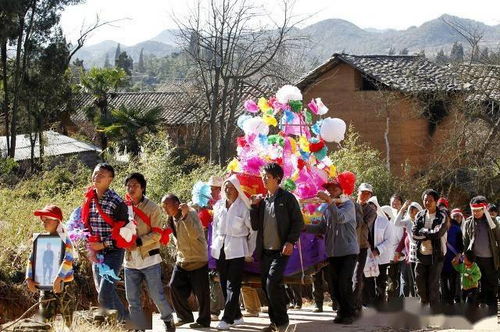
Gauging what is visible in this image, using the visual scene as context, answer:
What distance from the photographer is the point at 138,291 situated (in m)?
10.7

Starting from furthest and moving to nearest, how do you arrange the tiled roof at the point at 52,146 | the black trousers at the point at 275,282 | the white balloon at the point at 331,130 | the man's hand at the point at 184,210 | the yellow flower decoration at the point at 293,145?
the tiled roof at the point at 52,146 < the white balloon at the point at 331,130 < the yellow flower decoration at the point at 293,145 < the man's hand at the point at 184,210 < the black trousers at the point at 275,282

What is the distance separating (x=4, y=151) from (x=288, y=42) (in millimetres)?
12886

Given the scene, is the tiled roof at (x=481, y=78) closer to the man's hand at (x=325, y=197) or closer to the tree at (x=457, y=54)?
the tree at (x=457, y=54)

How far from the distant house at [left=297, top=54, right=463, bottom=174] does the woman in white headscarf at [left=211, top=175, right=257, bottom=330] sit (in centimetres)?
2706

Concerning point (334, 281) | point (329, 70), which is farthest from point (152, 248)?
point (329, 70)

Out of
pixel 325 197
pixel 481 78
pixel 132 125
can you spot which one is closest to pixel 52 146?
pixel 132 125

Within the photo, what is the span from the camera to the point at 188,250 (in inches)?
455

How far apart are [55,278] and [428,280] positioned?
6.42 meters

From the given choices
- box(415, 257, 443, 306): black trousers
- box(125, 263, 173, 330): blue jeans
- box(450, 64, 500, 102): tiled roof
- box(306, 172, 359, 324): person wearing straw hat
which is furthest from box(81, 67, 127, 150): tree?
box(125, 263, 173, 330): blue jeans

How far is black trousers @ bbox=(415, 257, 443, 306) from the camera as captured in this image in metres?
13.7

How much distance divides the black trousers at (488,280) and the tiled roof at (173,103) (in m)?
22.4

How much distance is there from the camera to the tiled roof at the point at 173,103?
149ft

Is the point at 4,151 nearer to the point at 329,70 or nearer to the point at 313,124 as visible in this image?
the point at 329,70

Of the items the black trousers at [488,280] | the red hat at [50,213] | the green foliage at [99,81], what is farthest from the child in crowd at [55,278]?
the green foliage at [99,81]
